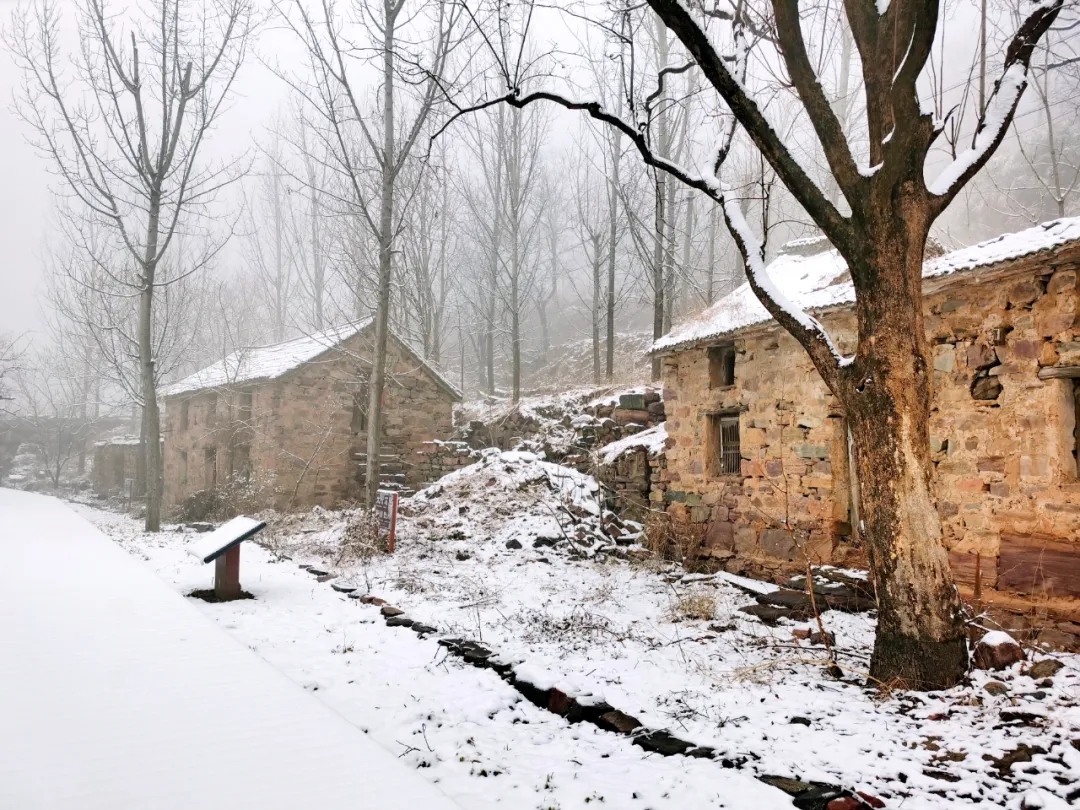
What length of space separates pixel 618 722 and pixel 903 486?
2.34 metres

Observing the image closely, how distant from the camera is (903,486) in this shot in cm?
414

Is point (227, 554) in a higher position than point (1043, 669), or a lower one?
higher

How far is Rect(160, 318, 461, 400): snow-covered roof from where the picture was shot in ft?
48.2

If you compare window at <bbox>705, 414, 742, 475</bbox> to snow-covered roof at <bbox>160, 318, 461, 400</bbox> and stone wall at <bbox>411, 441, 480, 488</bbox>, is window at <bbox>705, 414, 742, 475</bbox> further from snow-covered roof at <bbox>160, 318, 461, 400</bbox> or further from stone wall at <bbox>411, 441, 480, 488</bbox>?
snow-covered roof at <bbox>160, 318, 461, 400</bbox>

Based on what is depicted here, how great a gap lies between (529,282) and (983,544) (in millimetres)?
16535

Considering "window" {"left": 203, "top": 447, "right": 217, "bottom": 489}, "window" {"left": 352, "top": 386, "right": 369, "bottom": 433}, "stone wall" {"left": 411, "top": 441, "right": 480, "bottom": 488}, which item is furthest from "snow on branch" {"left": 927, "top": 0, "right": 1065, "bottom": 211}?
"window" {"left": 203, "top": 447, "right": 217, "bottom": 489}

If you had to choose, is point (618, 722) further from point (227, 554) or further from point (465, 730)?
point (227, 554)

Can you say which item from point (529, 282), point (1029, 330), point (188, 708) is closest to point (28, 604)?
point (188, 708)

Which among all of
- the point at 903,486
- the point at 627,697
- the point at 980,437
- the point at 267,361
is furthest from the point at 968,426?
the point at 267,361

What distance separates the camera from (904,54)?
4.35 m

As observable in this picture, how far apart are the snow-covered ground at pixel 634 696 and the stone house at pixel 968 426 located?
0.99m

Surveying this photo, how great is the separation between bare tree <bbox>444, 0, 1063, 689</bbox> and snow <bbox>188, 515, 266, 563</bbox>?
569cm

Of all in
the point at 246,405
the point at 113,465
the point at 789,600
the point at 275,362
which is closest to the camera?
the point at 789,600

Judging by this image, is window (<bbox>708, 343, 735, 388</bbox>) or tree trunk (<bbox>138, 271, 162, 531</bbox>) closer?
window (<bbox>708, 343, 735, 388</bbox>)
